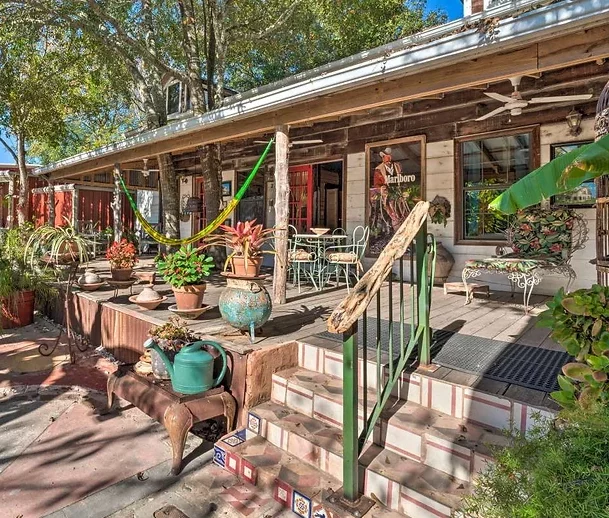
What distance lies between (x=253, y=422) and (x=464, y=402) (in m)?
1.22

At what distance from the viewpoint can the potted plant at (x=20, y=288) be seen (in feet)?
16.5

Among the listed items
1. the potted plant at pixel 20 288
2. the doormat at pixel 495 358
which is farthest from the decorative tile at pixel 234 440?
the potted plant at pixel 20 288

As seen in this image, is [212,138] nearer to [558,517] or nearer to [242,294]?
[242,294]

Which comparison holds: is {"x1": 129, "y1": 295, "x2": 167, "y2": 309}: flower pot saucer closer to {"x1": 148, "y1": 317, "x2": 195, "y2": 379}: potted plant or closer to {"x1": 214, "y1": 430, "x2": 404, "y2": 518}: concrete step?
{"x1": 148, "y1": 317, "x2": 195, "y2": 379}: potted plant

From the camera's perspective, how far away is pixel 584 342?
5.24 ft

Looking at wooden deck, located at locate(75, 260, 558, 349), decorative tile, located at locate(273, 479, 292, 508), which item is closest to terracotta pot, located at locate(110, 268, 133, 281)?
wooden deck, located at locate(75, 260, 558, 349)

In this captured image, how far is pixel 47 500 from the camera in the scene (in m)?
2.02

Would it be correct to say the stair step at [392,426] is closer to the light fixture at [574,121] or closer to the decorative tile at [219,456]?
the decorative tile at [219,456]

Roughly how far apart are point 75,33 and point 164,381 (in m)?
8.40

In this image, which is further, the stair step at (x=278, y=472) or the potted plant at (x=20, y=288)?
the potted plant at (x=20, y=288)

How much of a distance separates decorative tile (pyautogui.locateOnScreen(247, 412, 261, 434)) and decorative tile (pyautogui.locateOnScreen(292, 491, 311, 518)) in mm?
562

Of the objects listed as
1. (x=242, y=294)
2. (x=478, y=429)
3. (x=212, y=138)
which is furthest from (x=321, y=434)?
(x=212, y=138)

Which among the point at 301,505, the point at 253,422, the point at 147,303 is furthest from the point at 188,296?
the point at 301,505

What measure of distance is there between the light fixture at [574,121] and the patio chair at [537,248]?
86 cm
